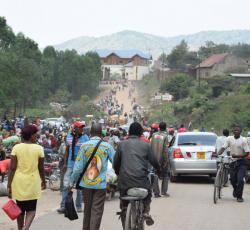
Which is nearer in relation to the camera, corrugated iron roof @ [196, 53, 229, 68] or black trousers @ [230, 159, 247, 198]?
black trousers @ [230, 159, 247, 198]

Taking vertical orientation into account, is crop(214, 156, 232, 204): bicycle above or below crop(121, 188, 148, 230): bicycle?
below

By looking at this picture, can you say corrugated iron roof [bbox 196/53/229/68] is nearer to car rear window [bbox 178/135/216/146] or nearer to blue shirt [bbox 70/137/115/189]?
car rear window [bbox 178/135/216/146]

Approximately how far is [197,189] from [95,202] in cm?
973

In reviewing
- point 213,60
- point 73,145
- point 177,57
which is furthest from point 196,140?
point 177,57

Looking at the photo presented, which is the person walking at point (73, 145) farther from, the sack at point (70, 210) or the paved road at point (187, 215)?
the sack at point (70, 210)

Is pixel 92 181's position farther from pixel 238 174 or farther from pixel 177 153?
pixel 177 153

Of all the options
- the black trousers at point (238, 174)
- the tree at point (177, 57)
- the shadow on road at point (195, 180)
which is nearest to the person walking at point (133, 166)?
the black trousers at point (238, 174)

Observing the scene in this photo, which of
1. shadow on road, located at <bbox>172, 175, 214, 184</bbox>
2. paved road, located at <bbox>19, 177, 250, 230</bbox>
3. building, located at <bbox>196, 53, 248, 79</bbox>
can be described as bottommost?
shadow on road, located at <bbox>172, 175, 214, 184</bbox>

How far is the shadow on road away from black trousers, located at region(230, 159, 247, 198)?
17.9 feet

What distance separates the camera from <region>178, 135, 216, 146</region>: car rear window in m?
20.6

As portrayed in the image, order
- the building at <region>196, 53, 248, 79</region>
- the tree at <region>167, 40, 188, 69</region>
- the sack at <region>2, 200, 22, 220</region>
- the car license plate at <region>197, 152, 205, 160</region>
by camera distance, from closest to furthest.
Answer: the sack at <region>2, 200, 22, 220</region> < the car license plate at <region>197, 152, 205, 160</region> < the building at <region>196, 53, 248, 79</region> < the tree at <region>167, 40, 188, 69</region>

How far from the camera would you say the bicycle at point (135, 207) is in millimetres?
8828

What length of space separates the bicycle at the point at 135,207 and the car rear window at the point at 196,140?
11580 millimetres

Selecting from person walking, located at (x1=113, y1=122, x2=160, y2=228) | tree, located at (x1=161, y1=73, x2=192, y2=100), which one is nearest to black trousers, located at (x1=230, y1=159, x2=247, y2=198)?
person walking, located at (x1=113, y1=122, x2=160, y2=228)
